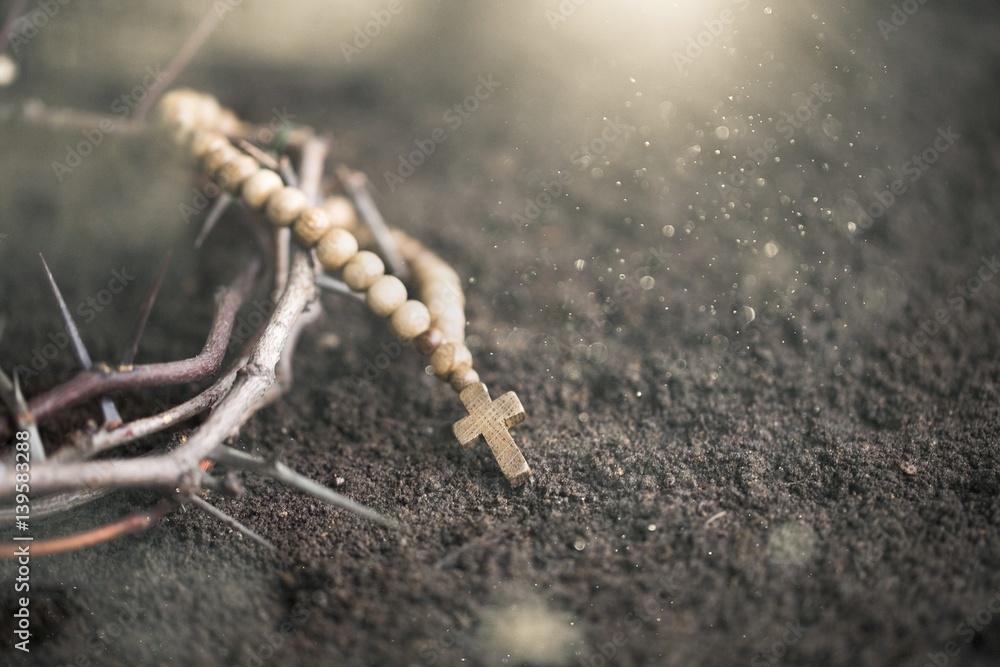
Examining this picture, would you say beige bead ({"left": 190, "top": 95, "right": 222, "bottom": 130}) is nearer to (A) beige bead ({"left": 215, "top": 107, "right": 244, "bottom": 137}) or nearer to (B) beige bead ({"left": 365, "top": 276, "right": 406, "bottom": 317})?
(A) beige bead ({"left": 215, "top": 107, "right": 244, "bottom": 137})

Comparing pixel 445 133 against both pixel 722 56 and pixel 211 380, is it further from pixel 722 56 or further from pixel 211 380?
pixel 211 380

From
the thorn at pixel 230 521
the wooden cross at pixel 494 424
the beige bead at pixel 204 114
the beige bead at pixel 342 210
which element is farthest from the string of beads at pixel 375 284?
the thorn at pixel 230 521

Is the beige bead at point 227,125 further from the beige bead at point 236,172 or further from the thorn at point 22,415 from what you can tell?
the thorn at point 22,415

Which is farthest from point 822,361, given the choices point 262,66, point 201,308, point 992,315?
point 262,66

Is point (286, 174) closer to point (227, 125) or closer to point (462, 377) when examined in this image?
point (227, 125)

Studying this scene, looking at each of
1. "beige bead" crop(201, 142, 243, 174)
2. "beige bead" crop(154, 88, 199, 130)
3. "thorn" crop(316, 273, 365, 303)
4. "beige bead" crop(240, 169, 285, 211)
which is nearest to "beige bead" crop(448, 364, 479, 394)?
"thorn" crop(316, 273, 365, 303)

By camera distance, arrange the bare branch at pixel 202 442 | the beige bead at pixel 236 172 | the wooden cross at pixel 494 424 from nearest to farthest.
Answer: the bare branch at pixel 202 442, the wooden cross at pixel 494 424, the beige bead at pixel 236 172

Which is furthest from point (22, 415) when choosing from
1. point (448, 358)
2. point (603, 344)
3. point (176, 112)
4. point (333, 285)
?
point (603, 344)
